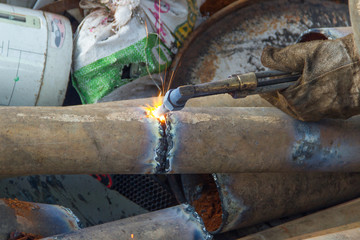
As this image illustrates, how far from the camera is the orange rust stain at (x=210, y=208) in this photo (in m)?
2.15

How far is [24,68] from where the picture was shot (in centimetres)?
233

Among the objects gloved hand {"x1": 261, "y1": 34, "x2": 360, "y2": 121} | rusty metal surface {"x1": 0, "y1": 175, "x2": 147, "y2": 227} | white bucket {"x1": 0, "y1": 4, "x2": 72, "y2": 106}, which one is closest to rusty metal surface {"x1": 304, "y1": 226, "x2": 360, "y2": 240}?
gloved hand {"x1": 261, "y1": 34, "x2": 360, "y2": 121}

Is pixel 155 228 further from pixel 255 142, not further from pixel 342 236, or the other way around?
pixel 342 236

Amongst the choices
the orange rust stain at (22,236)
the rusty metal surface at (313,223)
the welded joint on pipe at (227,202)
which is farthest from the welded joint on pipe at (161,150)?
the rusty metal surface at (313,223)

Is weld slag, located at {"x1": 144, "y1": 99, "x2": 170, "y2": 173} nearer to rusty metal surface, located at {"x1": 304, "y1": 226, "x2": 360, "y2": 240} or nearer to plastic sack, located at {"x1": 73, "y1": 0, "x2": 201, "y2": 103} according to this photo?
rusty metal surface, located at {"x1": 304, "y1": 226, "x2": 360, "y2": 240}

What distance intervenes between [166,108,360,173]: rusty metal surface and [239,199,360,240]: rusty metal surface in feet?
0.77

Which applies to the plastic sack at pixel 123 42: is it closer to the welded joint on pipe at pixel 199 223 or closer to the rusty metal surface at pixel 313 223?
the welded joint on pipe at pixel 199 223

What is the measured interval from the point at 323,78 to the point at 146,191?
117cm

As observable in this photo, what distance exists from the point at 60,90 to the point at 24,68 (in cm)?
22

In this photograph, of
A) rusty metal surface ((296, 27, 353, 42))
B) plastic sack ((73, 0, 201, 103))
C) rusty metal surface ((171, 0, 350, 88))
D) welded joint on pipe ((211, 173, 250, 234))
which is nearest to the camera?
welded joint on pipe ((211, 173, 250, 234))

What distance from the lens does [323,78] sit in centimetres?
175

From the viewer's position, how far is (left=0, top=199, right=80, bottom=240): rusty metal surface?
166 centimetres

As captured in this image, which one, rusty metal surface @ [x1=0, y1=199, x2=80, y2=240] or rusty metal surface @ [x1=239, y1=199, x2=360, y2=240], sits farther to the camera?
rusty metal surface @ [x1=239, y1=199, x2=360, y2=240]

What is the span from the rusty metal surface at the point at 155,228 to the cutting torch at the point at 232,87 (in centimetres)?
41
